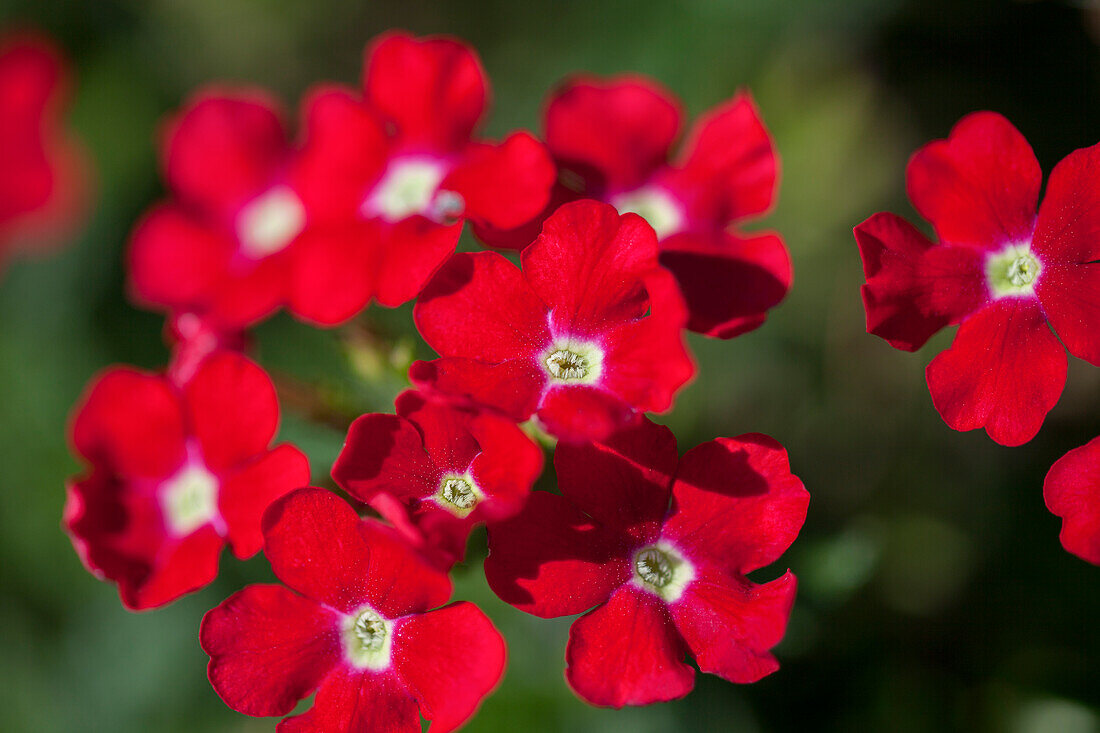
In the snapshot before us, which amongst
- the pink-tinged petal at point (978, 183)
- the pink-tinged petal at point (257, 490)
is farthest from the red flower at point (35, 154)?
the pink-tinged petal at point (978, 183)

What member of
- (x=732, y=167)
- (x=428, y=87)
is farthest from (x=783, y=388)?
(x=428, y=87)

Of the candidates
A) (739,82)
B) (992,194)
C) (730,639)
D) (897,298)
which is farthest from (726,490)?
(739,82)

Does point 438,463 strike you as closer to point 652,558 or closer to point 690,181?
point 652,558

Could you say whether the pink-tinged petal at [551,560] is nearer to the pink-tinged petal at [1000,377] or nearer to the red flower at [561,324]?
the red flower at [561,324]

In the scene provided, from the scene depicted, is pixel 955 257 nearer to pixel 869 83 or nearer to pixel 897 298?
pixel 897 298

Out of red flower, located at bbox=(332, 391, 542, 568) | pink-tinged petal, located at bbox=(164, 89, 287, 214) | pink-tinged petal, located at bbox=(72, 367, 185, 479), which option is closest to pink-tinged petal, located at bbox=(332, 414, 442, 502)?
red flower, located at bbox=(332, 391, 542, 568)

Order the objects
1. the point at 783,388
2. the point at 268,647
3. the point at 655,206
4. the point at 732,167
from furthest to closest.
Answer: the point at 783,388
the point at 655,206
the point at 732,167
the point at 268,647
